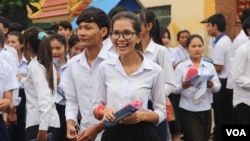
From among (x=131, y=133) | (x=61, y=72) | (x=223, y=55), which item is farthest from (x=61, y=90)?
(x=223, y=55)

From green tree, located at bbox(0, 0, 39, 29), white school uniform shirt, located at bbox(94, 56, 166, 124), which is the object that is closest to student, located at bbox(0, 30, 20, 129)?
white school uniform shirt, located at bbox(94, 56, 166, 124)

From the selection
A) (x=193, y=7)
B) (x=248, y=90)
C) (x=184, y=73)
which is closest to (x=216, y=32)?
(x=184, y=73)

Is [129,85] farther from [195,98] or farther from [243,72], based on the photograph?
[195,98]

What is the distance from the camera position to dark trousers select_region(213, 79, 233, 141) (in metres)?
9.11

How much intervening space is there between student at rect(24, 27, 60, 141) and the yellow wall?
707cm

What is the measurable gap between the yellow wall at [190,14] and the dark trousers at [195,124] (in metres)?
4.91

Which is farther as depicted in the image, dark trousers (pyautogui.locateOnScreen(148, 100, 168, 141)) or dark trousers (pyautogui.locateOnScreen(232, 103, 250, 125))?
dark trousers (pyautogui.locateOnScreen(232, 103, 250, 125))

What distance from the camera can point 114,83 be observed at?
407cm

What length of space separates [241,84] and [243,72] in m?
0.15

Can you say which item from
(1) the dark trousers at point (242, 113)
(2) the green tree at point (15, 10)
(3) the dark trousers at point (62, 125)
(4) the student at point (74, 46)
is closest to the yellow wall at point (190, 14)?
(4) the student at point (74, 46)

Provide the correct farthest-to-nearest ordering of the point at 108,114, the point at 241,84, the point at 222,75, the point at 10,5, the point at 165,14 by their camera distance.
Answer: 1. the point at 10,5
2. the point at 165,14
3. the point at 222,75
4. the point at 241,84
5. the point at 108,114

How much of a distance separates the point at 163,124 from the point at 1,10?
88.5 feet

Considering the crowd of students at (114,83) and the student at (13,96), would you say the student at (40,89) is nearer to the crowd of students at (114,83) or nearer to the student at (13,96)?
the crowd of students at (114,83)

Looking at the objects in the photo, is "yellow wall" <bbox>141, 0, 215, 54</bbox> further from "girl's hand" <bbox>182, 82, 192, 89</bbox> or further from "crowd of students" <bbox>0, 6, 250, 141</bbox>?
"girl's hand" <bbox>182, 82, 192, 89</bbox>
